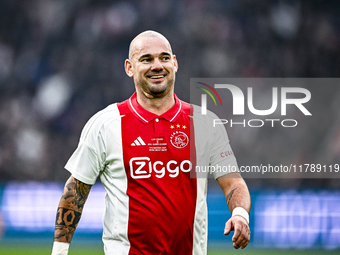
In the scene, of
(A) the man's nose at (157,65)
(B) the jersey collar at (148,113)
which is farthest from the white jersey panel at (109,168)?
(A) the man's nose at (157,65)

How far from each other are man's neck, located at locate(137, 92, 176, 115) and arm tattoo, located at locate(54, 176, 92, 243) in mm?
642

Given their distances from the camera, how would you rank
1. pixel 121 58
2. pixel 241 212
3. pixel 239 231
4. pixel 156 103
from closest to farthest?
pixel 239 231
pixel 241 212
pixel 156 103
pixel 121 58

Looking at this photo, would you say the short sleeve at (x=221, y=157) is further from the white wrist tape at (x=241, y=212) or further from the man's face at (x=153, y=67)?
the man's face at (x=153, y=67)

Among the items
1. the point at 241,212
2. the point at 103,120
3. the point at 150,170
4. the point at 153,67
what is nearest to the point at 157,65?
the point at 153,67

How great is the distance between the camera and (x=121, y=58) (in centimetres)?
953

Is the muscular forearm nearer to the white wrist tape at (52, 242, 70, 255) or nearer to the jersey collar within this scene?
the jersey collar

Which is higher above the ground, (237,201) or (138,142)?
(138,142)

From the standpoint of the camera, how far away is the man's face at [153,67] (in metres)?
2.72

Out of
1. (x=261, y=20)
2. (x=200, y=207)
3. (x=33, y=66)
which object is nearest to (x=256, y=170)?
(x=261, y=20)

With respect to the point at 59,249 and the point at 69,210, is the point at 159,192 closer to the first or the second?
the point at 69,210

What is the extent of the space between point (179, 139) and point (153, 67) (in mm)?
486

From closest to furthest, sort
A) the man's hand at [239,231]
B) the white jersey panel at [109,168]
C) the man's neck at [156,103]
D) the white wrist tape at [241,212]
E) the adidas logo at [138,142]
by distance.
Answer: the man's hand at [239,231] < the white wrist tape at [241,212] < the white jersey panel at [109,168] < the adidas logo at [138,142] < the man's neck at [156,103]

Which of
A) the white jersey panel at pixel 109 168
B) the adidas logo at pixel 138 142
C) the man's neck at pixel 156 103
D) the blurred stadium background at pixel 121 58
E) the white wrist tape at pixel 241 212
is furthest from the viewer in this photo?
the blurred stadium background at pixel 121 58

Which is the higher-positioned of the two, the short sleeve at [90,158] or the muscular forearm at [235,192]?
the short sleeve at [90,158]
